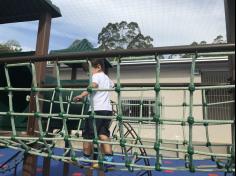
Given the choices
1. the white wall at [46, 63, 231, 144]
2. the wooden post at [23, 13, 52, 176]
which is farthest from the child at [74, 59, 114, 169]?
the white wall at [46, 63, 231, 144]

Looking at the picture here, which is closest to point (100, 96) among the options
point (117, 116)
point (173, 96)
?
point (117, 116)

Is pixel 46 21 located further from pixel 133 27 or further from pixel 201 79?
pixel 133 27

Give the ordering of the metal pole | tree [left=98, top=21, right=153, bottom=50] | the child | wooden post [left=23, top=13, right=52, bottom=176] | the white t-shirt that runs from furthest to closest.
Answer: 1. tree [left=98, top=21, right=153, bottom=50]
2. the white t-shirt
3. the child
4. wooden post [left=23, top=13, right=52, bottom=176]
5. the metal pole

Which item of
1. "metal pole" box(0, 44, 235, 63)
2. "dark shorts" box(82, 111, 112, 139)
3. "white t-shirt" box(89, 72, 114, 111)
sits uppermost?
"metal pole" box(0, 44, 235, 63)

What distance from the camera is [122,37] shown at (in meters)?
31.1

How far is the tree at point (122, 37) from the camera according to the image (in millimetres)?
30053

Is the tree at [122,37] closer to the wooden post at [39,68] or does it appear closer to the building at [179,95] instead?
the building at [179,95]

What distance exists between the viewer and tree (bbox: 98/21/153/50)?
98.6 ft

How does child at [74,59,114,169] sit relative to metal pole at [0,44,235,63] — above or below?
below

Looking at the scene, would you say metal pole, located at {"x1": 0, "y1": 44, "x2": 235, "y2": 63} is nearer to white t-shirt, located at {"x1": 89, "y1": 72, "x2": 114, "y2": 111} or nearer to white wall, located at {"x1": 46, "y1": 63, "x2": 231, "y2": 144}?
white t-shirt, located at {"x1": 89, "y1": 72, "x2": 114, "y2": 111}

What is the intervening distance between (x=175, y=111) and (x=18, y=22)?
6866mm

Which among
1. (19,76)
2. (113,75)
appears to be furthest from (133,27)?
(19,76)

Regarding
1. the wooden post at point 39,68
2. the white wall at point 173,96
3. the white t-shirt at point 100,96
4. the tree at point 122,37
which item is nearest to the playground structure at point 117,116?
the wooden post at point 39,68

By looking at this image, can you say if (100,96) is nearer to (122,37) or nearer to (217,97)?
(217,97)
